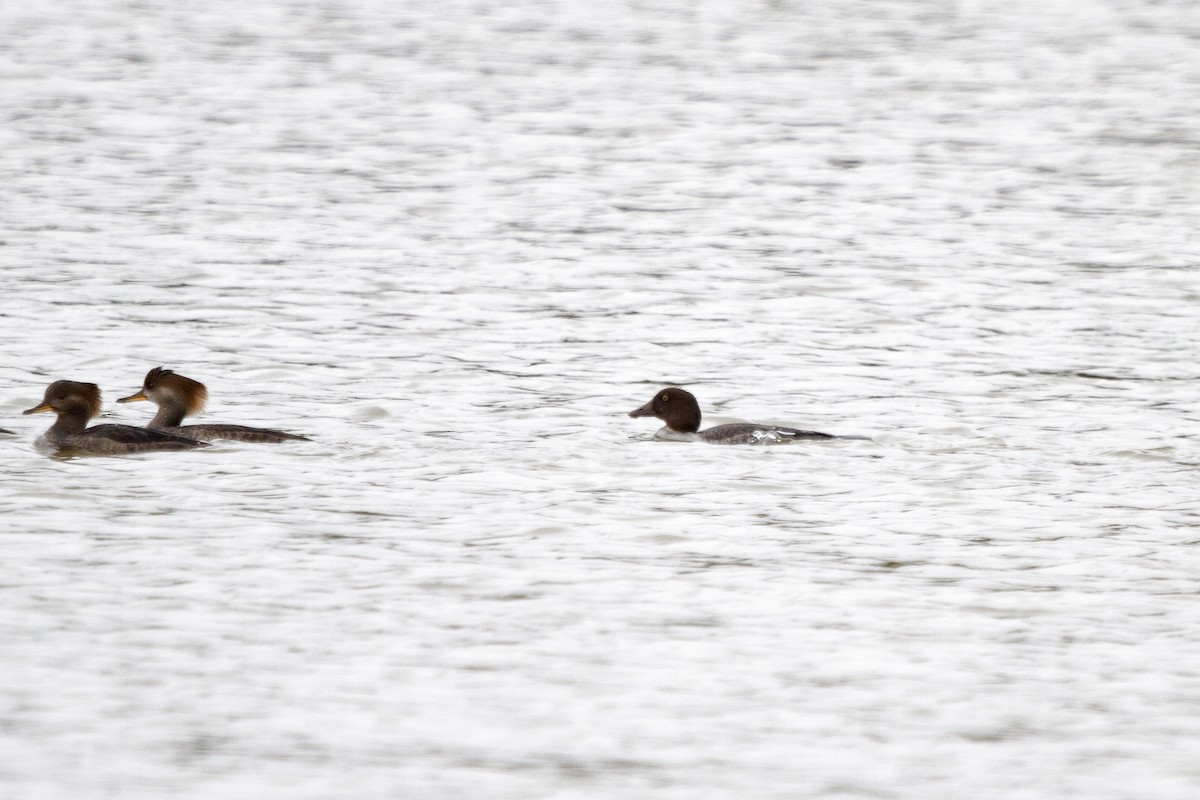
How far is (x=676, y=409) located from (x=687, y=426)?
141 mm

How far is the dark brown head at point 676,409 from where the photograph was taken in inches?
491

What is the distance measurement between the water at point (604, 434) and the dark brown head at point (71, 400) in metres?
0.44

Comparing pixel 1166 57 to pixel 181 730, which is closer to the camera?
pixel 181 730

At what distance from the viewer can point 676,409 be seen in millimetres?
12477

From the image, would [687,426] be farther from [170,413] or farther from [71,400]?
[71,400]

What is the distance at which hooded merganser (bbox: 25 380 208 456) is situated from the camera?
11641 mm

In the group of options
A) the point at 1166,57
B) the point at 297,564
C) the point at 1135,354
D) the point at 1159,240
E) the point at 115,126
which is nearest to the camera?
the point at 297,564

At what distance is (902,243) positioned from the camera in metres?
19.5

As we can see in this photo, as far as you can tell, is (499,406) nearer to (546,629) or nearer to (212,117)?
(546,629)

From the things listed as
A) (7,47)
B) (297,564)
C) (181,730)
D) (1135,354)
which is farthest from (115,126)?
(181,730)

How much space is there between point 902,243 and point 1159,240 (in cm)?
245

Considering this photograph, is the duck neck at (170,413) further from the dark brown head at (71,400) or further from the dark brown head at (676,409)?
the dark brown head at (676,409)

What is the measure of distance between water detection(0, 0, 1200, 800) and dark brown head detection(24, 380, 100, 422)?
44cm

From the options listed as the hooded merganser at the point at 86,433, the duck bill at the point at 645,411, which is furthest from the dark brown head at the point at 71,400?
the duck bill at the point at 645,411
